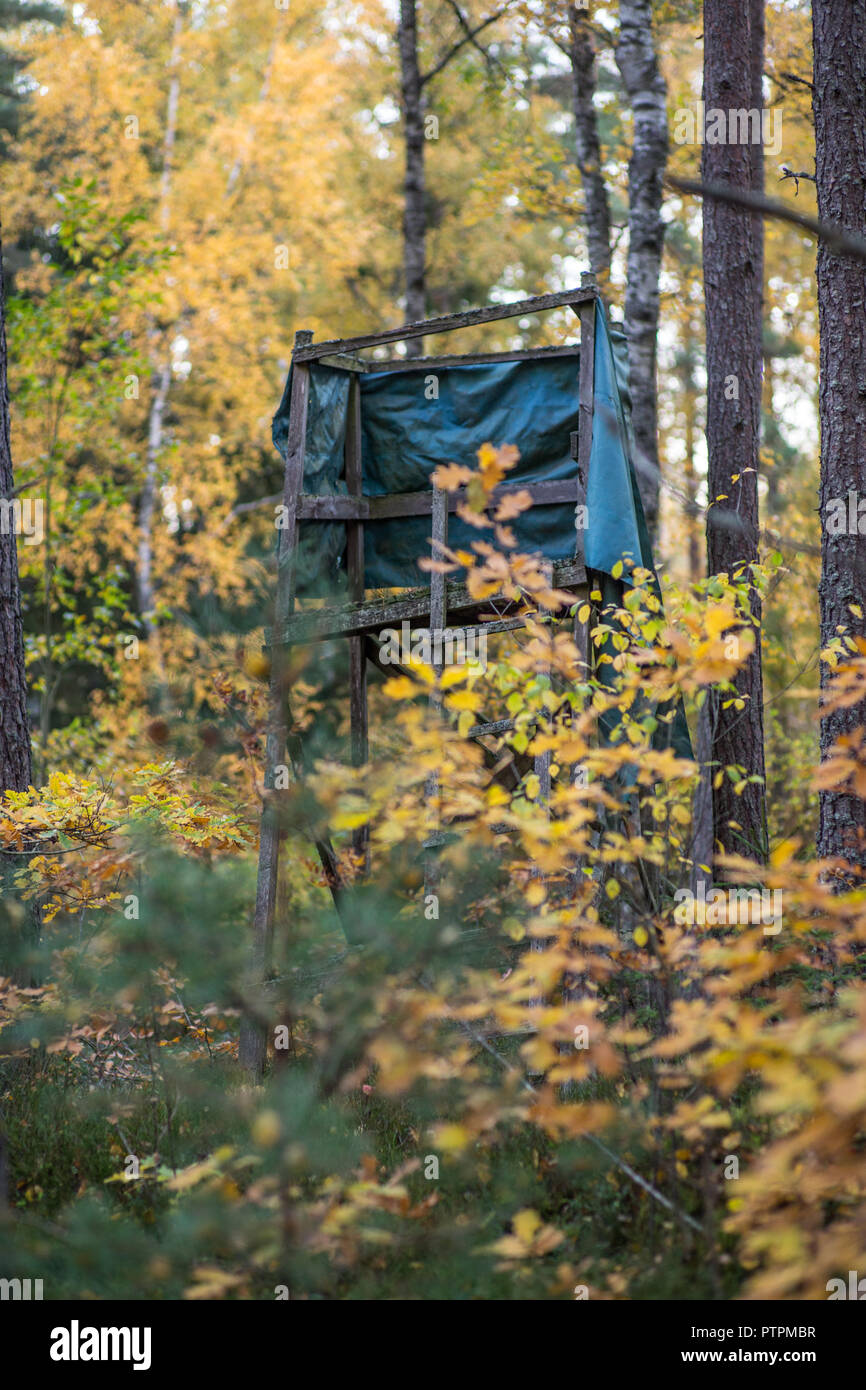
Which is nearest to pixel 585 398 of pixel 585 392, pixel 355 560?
pixel 585 392

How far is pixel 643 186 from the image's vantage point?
8.85m

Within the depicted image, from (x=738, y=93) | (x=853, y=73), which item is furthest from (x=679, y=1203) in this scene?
(x=738, y=93)

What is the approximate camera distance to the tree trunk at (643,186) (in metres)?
8.86

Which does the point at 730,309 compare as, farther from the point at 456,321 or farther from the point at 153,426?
the point at 153,426

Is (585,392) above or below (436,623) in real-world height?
above

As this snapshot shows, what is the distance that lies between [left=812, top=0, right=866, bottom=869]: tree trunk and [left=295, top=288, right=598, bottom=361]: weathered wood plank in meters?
1.23

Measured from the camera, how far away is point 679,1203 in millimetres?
3902

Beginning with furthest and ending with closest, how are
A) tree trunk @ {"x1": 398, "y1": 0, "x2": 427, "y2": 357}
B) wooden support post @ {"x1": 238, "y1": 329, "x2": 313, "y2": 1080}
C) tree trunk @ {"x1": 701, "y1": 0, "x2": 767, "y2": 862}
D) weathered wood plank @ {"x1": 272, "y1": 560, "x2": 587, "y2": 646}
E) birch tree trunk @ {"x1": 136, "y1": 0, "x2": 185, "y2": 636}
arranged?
birch tree trunk @ {"x1": 136, "y1": 0, "x2": 185, "y2": 636}, tree trunk @ {"x1": 398, "y1": 0, "x2": 427, "y2": 357}, tree trunk @ {"x1": 701, "y1": 0, "x2": 767, "y2": 862}, weathered wood plank @ {"x1": 272, "y1": 560, "x2": 587, "y2": 646}, wooden support post @ {"x1": 238, "y1": 329, "x2": 313, "y2": 1080}

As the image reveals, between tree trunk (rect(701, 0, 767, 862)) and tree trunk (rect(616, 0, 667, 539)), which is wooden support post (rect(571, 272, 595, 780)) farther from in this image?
tree trunk (rect(616, 0, 667, 539))

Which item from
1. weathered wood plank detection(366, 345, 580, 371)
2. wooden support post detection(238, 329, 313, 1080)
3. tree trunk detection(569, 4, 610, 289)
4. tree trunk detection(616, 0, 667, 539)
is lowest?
wooden support post detection(238, 329, 313, 1080)

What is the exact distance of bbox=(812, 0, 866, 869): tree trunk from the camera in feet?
18.7

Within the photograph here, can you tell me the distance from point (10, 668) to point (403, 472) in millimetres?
2584

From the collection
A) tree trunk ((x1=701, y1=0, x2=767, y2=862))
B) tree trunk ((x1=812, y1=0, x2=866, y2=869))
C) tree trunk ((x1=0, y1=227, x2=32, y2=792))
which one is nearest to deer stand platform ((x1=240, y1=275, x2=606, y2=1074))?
tree trunk ((x1=701, y1=0, x2=767, y2=862))
